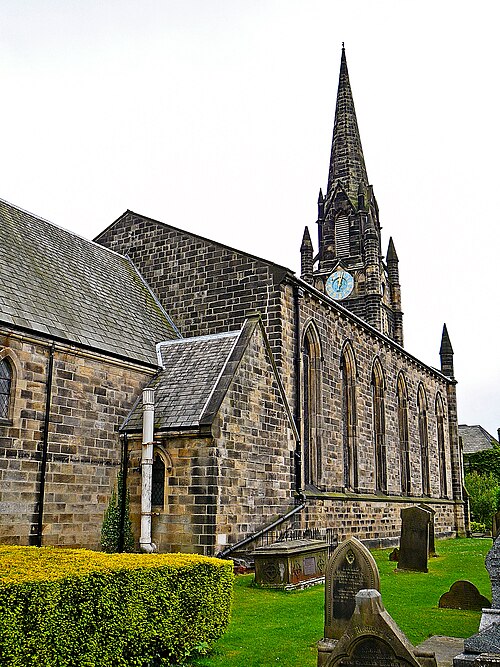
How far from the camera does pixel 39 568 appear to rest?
282 inches

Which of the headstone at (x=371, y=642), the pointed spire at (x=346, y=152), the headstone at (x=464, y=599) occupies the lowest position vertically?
the headstone at (x=464, y=599)

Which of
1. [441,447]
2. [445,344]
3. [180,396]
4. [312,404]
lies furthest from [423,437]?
[180,396]

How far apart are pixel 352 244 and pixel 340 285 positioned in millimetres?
3542

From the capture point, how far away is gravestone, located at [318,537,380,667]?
334 inches

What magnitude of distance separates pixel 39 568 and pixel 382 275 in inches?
1680

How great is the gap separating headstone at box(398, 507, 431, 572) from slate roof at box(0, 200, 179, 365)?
327 inches

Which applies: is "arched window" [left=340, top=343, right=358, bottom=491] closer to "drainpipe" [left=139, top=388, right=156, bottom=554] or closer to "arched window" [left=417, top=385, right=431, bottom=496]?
"arched window" [left=417, top=385, right=431, bottom=496]

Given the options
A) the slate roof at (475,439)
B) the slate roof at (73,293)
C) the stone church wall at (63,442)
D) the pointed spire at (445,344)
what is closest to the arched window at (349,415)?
the slate roof at (73,293)

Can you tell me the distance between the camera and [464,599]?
12164 millimetres

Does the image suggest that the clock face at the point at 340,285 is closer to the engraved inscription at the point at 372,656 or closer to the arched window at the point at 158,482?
the arched window at the point at 158,482

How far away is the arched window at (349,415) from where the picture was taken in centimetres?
2645

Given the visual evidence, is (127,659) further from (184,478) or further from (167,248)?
(167,248)

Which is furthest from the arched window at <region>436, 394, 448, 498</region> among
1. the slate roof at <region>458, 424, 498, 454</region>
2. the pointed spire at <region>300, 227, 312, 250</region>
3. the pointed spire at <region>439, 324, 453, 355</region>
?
the slate roof at <region>458, 424, 498, 454</region>

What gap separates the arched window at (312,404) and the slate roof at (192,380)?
506cm
